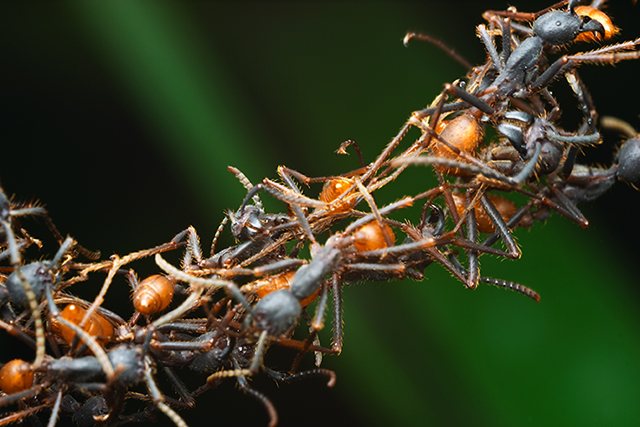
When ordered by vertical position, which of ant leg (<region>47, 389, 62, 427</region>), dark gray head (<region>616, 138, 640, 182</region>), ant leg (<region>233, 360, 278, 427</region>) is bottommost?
dark gray head (<region>616, 138, 640, 182</region>)

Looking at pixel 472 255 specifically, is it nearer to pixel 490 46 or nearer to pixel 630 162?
pixel 490 46

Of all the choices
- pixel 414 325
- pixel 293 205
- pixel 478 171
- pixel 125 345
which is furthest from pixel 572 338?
pixel 125 345

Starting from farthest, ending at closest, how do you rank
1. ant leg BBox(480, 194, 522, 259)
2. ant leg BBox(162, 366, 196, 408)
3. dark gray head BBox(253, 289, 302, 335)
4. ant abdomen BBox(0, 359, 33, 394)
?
ant leg BBox(480, 194, 522, 259) < ant leg BBox(162, 366, 196, 408) < ant abdomen BBox(0, 359, 33, 394) < dark gray head BBox(253, 289, 302, 335)

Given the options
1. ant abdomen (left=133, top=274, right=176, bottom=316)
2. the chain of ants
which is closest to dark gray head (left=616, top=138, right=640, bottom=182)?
the chain of ants

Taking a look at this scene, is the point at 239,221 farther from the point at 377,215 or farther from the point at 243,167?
the point at 243,167

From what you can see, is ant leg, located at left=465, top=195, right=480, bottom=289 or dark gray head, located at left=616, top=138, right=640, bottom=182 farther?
dark gray head, located at left=616, top=138, right=640, bottom=182

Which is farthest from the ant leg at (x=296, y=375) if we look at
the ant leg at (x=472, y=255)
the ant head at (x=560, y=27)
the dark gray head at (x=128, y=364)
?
the ant head at (x=560, y=27)

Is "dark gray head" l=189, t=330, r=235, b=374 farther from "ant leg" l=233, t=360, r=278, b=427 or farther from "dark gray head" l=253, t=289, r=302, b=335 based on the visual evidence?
"dark gray head" l=253, t=289, r=302, b=335
